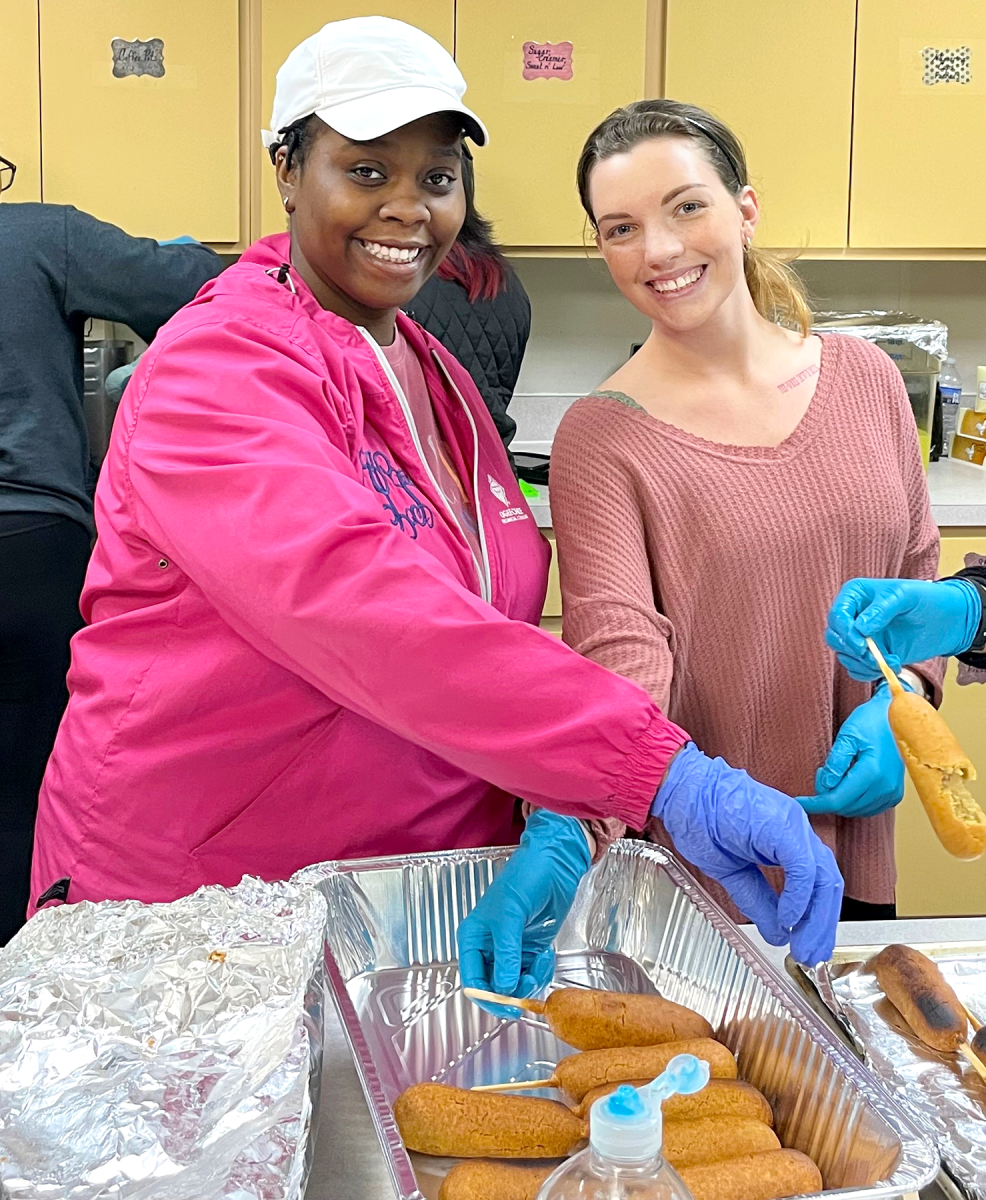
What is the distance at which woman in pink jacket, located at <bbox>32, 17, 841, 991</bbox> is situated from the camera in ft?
3.24

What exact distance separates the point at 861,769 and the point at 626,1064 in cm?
54

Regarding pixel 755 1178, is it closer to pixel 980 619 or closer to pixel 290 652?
pixel 290 652

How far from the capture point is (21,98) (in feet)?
9.27

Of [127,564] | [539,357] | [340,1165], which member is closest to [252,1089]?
[340,1165]

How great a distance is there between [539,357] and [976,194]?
3.76ft

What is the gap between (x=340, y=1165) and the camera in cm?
91

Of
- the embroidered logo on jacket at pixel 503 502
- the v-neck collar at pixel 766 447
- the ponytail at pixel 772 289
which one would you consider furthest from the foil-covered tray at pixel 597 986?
the ponytail at pixel 772 289

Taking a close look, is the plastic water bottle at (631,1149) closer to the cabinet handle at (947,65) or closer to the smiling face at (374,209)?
the smiling face at (374,209)

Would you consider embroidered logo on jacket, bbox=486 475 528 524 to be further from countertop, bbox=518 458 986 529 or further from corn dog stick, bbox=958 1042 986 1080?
countertop, bbox=518 458 986 529

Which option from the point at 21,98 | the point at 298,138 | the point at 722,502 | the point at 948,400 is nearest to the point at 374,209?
the point at 298,138

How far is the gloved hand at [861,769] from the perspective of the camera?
4.58 ft

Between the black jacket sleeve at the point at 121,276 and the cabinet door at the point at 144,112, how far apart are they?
0.56 m

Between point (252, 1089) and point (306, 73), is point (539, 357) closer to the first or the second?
point (306, 73)

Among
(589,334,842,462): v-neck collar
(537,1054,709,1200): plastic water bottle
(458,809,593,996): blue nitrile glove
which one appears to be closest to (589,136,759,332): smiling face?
(589,334,842,462): v-neck collar
